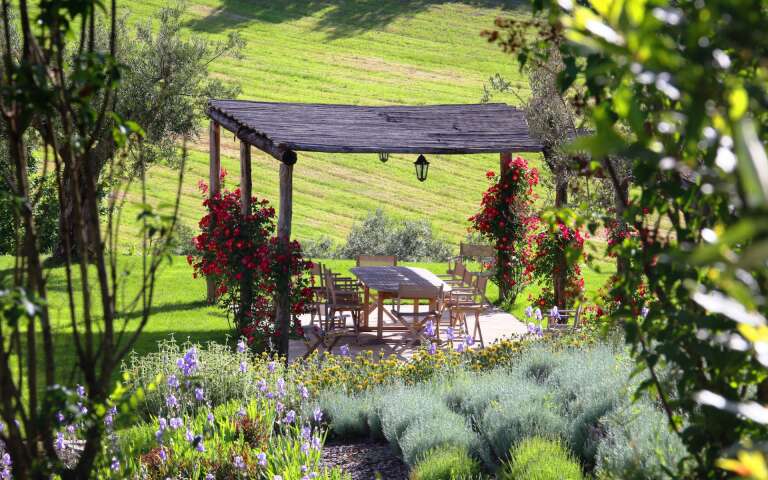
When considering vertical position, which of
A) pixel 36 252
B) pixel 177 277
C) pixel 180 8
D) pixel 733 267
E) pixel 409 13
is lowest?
pixel 177 277

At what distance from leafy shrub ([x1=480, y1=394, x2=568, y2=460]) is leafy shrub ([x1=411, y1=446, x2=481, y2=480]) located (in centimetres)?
24

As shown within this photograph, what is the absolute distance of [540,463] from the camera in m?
4.36

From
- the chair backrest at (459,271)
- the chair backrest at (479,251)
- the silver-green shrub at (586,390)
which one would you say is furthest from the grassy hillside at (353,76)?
the silver-green shrub at (586,390)

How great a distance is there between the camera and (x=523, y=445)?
185 inches

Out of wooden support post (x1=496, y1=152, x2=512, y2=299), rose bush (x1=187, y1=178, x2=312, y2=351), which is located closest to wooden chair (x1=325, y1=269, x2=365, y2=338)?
rose bush (x1=187, y1=178, x2=312, y2=351)

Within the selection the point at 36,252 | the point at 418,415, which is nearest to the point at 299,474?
the point at 418,415

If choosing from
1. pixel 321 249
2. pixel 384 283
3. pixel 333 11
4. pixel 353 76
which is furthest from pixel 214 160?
pixel 333 11

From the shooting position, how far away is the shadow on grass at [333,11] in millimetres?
40938

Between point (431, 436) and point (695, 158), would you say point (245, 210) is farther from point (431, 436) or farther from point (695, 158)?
point (695, 158)

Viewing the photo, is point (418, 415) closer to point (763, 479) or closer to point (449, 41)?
point (763, 479)

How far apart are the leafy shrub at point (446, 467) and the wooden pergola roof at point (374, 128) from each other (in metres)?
4.76

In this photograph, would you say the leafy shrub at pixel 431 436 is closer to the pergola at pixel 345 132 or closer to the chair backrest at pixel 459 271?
the pergola at pixel 345 132

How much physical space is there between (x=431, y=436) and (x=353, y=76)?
107 feet

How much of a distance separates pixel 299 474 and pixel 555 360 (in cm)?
249
